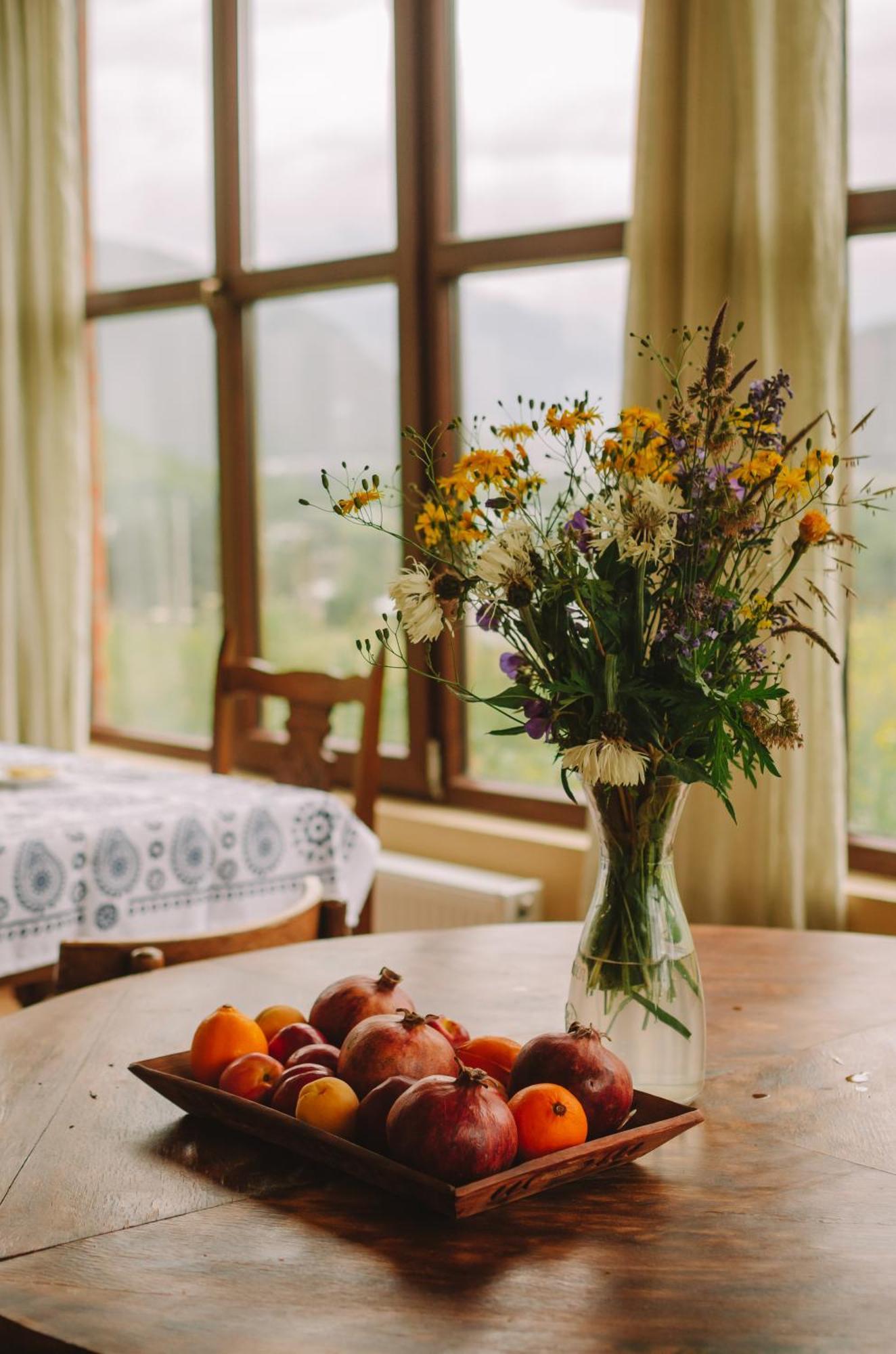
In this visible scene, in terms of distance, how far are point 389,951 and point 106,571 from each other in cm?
301

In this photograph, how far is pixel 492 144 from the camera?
3328 millimetres

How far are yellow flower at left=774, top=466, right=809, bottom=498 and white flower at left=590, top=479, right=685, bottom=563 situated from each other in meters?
0.08

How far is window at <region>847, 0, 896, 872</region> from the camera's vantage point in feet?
8.71

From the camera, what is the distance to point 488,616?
3.93 feet

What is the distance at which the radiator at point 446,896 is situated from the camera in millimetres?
2996

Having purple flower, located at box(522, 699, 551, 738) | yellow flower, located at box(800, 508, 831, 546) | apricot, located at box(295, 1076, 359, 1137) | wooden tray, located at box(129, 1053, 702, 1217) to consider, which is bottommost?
wooden tray, located at box(129, 1053, 702, 1217)

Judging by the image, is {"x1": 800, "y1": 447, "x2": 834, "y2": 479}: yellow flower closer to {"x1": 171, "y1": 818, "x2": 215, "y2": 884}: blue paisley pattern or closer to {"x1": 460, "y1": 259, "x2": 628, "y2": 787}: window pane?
{"x1": 171, "y1": 818, "x2": 215, "y2": 884}: blue paisley pattern

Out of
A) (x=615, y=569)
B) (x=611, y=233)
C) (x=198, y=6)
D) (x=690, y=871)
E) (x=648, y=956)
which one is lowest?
(x=690, y=871)

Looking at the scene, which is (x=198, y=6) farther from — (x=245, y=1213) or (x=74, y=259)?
(x=245, y=1213)

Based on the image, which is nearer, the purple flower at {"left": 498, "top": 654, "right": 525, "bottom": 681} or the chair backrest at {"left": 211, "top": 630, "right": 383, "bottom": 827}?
the purple flower at {"left": 498, "top": 654, "right": 525, "bottom": 681}

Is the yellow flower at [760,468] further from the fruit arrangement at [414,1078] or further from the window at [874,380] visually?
the window at [874,380]

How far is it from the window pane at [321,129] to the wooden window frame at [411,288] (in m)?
0.07

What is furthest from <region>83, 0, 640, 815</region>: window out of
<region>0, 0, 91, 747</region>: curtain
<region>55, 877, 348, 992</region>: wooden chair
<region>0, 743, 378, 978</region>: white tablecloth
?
<region>55, 877, 348, 992</region>: wooden chair

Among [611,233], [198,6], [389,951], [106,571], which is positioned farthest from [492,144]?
[389,951]
